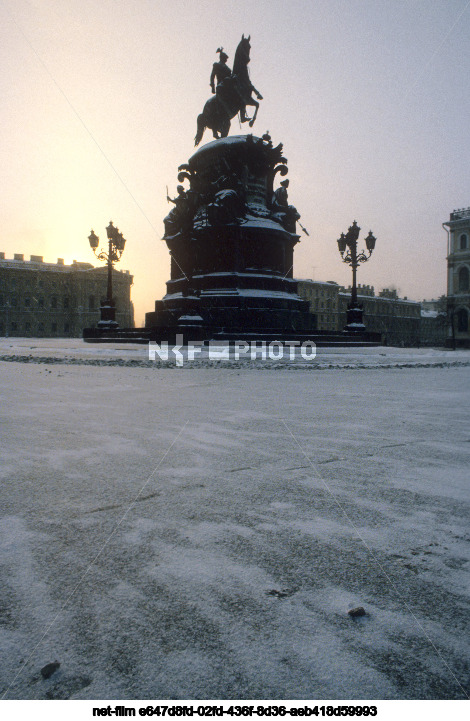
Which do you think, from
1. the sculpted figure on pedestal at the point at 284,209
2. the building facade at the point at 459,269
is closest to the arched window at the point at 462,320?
the building facade at the point at 459,269

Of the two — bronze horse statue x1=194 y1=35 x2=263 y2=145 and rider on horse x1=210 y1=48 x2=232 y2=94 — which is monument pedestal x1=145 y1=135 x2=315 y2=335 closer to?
bronze horse statue x1=194 y1=35 x2=263 y2=145

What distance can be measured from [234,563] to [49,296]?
82.4 metres

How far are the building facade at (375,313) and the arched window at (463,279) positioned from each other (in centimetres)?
2642

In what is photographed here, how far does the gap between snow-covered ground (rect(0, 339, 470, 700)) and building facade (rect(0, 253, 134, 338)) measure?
77.5 meters

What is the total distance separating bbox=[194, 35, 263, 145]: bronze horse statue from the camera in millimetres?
24344

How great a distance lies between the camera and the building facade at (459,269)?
172 feet

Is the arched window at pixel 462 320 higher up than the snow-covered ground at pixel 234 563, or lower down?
higher up

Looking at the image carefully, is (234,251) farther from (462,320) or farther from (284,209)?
(462,320)

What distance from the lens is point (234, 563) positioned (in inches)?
73.3

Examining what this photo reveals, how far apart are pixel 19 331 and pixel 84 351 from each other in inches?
2588

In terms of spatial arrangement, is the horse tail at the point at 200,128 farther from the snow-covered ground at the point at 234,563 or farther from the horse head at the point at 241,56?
the snow-covered ground at the point at 234,563

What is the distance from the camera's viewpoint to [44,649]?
1370 millimetres

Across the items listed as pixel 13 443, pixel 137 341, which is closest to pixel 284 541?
pixel 13 443

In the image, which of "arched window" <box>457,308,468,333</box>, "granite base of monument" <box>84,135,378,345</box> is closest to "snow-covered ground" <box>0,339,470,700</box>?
"granite base of monument" <box>84,135,378,345</box>
